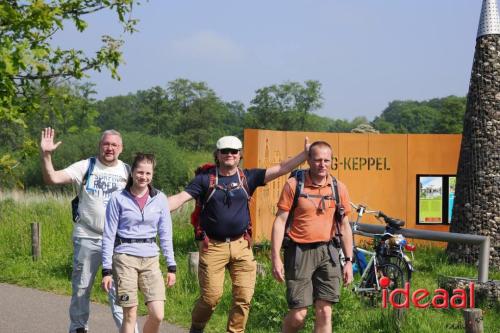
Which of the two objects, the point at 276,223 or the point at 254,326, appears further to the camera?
the point at 254,326

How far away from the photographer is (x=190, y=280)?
9.52m

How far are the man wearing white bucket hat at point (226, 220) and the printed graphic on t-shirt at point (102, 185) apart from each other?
0.50m

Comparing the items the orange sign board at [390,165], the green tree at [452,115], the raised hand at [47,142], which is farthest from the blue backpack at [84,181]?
the green tree at [452,115]

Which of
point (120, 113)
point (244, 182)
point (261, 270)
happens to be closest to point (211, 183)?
point (244, 182)

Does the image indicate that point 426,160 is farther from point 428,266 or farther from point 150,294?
point 150,294

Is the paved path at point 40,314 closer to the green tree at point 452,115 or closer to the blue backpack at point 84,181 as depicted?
the blue backpack at point 84,181

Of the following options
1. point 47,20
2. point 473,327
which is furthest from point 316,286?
point 47,20

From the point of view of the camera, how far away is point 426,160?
13773 mm

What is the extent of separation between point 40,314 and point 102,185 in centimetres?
287

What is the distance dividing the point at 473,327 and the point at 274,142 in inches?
291

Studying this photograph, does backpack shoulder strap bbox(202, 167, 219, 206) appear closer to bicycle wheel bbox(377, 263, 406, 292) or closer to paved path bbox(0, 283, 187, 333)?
paved path bbox(0, 283, 187, 333)

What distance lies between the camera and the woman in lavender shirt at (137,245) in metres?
5.54

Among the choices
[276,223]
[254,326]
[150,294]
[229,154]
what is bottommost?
[254,326]

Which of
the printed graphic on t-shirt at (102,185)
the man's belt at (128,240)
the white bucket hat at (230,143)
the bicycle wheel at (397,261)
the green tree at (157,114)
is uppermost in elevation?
the green tree at (157,114)
